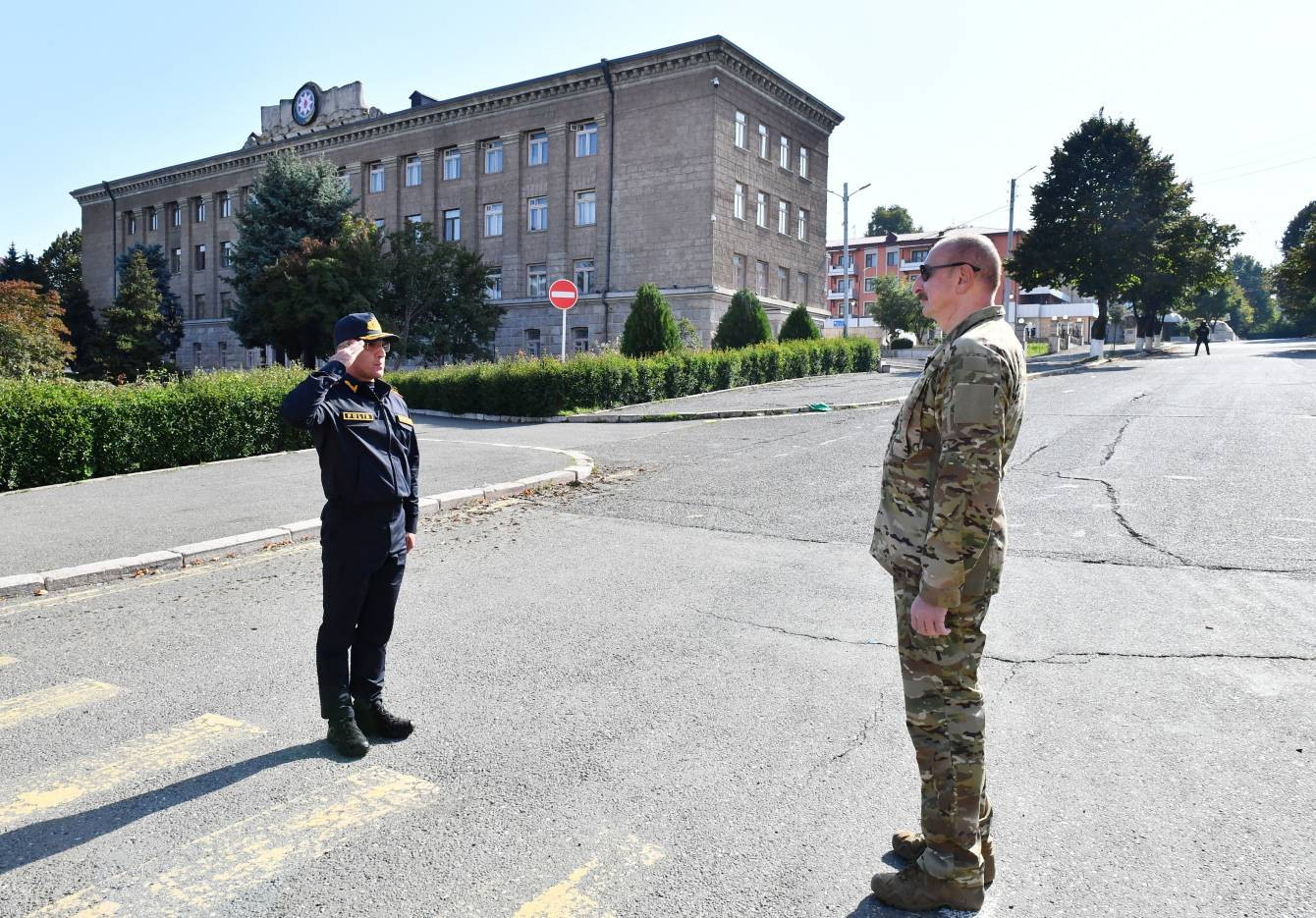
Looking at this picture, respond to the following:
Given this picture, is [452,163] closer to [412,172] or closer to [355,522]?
[412,172]

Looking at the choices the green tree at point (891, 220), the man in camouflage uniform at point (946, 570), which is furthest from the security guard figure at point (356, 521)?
the green tree at point (891, 220)

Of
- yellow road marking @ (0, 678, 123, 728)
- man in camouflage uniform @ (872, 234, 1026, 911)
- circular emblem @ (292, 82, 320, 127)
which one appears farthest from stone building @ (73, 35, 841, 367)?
man in camouflage uniform @ (872, 234, 1026, 911)

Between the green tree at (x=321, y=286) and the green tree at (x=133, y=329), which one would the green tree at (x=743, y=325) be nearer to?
the green tree at (x=321, y=286)

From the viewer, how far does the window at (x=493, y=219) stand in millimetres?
48500

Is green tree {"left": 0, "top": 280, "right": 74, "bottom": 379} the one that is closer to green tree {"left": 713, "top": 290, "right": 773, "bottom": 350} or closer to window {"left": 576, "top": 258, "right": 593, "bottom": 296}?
window {"left": 576, "top": 258, "right": 593, "bottom": 296}

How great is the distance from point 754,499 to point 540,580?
4.00 meters

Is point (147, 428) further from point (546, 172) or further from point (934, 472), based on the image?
point (546, 172)

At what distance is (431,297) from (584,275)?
Answer: 1186 centimetres

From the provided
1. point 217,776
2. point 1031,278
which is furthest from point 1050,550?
point 1031,278

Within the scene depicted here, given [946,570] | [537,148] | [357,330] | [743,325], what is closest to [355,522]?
[357,330]

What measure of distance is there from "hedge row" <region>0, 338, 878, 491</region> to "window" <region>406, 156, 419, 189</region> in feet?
105

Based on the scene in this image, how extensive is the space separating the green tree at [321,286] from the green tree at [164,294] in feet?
65.8

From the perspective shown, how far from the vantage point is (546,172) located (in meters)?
Result: 46.3

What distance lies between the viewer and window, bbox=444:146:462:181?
164ft
